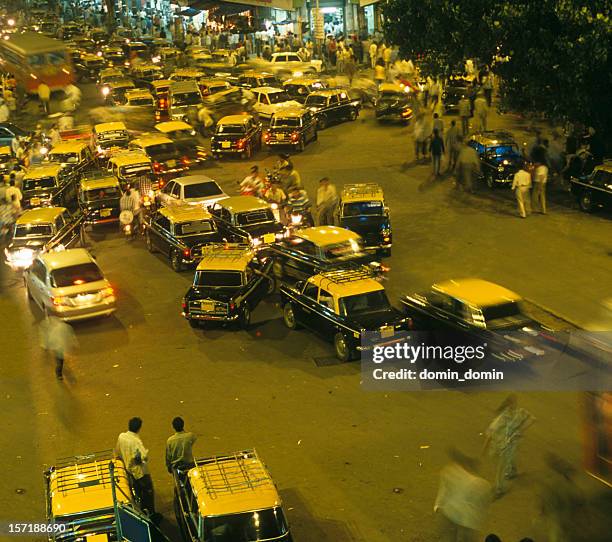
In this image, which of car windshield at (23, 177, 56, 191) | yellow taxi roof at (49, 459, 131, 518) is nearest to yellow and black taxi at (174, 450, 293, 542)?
yellow taxi roof at (49, 459, 131, 518)

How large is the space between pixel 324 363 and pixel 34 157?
20712mm

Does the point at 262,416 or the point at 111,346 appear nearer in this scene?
the point at 262,416

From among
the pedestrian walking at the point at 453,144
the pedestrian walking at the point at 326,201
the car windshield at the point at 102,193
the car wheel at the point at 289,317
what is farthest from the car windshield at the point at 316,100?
the car wheel at the point at 289,317

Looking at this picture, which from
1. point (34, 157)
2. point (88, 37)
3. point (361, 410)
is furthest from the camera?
point (88, 37)

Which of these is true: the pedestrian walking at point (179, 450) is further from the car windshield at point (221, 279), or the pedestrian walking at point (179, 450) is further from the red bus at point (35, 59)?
the red bus at point (35, 59)

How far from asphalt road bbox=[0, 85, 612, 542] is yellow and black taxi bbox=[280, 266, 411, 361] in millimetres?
495

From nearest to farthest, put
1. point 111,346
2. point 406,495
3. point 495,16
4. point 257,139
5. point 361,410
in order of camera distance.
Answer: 1. point 406,495
2. point 361,410
3. point 111,346
4. point 495,16
5. point 257,139

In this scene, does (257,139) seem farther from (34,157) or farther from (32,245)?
(32,245)

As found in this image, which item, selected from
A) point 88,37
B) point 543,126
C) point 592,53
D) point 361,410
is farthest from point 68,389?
point 88,37

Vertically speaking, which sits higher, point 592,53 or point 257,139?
point 592,53

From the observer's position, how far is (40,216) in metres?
26.2

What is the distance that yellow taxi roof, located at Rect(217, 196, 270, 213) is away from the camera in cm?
2495

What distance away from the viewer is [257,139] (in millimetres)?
37594

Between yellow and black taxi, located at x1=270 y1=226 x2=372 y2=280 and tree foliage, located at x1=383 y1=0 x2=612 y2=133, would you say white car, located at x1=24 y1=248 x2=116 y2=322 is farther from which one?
tree foliage, located at x1=383 y1=0 x2=612 y2=133
